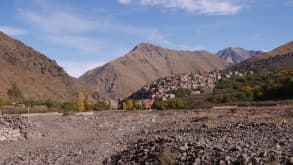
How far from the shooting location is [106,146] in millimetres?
24406

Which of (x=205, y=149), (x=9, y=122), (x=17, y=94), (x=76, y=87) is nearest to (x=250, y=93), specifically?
(x=17, y=94)

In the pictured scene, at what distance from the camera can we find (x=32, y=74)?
14225 centimetres

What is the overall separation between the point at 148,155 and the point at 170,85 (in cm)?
17008

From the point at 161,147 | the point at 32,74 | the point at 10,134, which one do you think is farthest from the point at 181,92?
the point at 161,147

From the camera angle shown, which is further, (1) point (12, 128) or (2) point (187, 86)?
(2) point (187, 86)

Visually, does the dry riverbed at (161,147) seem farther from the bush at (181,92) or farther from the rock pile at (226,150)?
the bush at (181,92)

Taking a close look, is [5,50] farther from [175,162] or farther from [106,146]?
[175,162]

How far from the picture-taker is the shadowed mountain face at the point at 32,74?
127562 mm

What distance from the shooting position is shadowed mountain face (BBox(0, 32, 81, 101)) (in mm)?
127562

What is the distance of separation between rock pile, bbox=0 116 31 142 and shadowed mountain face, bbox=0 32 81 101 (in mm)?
89152

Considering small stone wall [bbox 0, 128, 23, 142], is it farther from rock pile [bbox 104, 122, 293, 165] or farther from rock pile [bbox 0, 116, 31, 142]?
rock pile [bbox 104, 122, 293, 165]

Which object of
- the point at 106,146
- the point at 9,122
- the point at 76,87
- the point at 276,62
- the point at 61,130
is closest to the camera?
the point at 106,146

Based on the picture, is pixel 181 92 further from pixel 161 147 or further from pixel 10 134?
pixel 161 147

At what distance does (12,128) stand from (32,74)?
114527 millimetres
